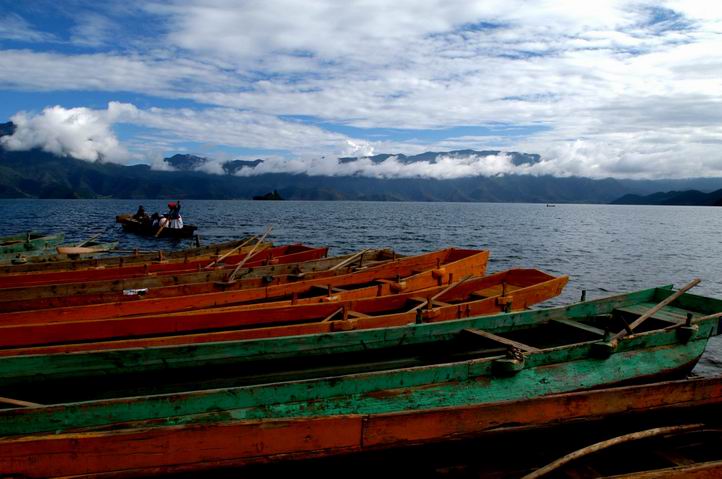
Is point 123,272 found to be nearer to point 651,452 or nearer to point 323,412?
point 323,412

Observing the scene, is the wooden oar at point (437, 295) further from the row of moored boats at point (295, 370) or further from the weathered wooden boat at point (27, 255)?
the weathered wooden boat at point (27, 255)

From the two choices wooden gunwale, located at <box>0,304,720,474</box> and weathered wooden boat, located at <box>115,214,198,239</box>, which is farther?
weathered wooden boat, located at <box>115,214,198,239</box>

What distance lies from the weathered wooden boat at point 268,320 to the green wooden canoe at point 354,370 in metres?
0.83

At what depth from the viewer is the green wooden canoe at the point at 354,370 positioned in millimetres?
5297

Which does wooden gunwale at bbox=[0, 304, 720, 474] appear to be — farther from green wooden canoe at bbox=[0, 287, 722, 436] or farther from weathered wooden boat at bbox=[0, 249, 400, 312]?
weathered wooden boat at bbox=[0, 249, 400, 312]

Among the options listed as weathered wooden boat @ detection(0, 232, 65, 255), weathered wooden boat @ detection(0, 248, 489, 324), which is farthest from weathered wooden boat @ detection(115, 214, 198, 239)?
weathered wooden boat @ detection(0, 248, 489, 324)

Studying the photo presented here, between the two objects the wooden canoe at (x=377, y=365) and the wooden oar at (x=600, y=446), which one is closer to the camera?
the wooden oar at (x=600, y=446)

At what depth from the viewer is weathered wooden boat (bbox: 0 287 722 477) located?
4.64m

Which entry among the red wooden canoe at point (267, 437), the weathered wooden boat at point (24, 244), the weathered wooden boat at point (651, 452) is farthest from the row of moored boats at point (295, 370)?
the weathered wooden boat at point (24, 244)

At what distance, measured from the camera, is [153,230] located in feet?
149

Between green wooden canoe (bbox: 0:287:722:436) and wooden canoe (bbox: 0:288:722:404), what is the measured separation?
0.02 metres

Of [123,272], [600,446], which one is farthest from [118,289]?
[600,446]

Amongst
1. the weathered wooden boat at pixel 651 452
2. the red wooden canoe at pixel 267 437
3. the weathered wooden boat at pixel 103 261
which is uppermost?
the weathered wooden boat at pixel 103 261

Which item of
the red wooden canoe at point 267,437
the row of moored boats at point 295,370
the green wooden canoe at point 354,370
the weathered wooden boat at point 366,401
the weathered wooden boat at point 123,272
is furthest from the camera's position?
the weathered wooden boat at point 123,272
